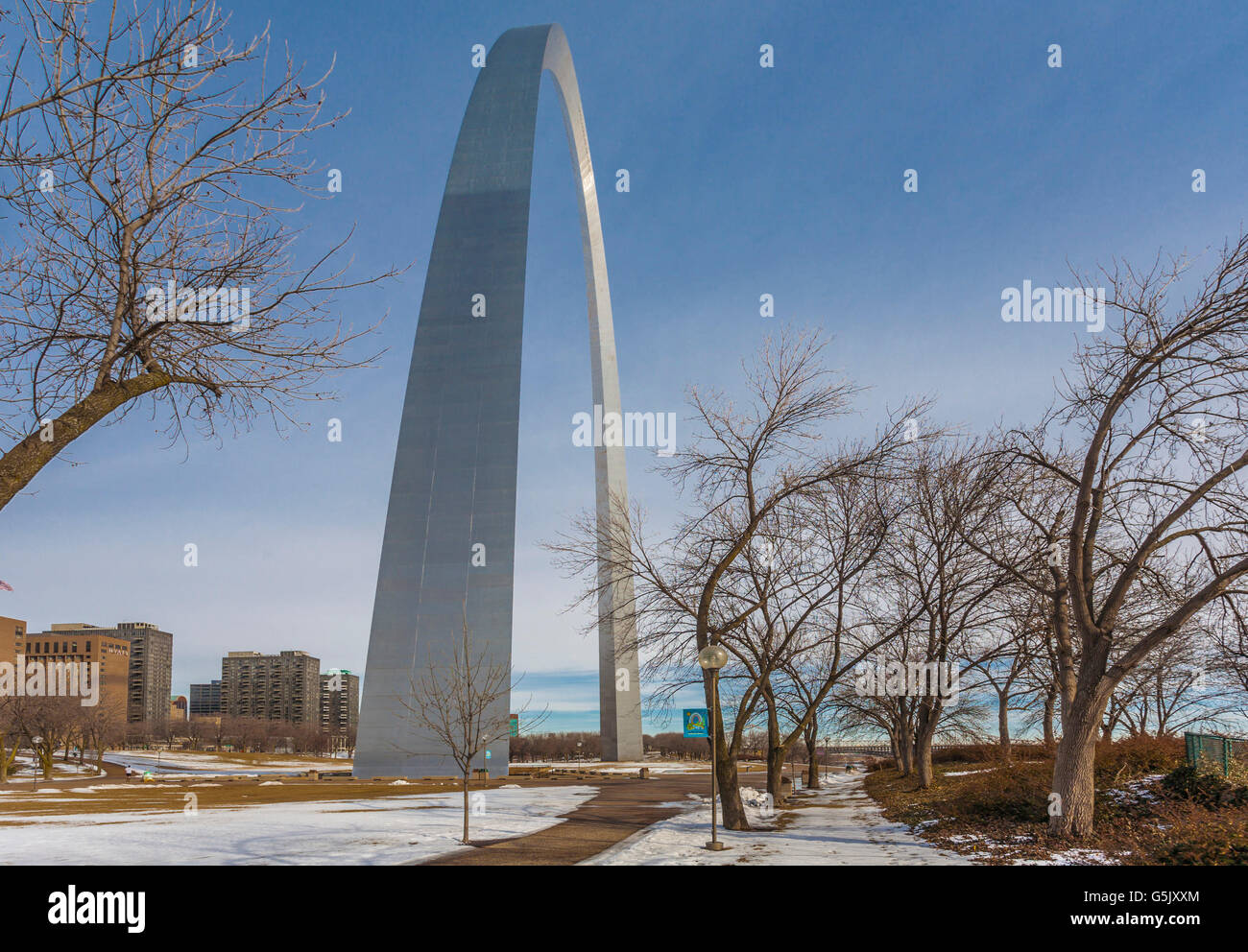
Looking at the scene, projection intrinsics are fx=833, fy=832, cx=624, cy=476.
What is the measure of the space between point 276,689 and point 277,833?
151366 millimetres

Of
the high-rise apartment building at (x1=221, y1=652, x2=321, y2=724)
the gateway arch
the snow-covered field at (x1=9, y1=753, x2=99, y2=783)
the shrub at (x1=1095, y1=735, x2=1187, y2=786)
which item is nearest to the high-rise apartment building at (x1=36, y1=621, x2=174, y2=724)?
the high-rise apartment building at (x1=221, y1=652, x2=321, y2=724)

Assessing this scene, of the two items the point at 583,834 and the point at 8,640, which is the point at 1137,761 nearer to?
the point at 583,834

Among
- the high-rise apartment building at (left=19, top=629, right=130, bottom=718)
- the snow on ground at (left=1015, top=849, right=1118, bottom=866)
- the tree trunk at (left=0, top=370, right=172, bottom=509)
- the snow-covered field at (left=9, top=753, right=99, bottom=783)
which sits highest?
the tree trunk at (left=0, top=370, right=172, bottom=509)

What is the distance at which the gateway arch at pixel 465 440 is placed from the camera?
2717 cm

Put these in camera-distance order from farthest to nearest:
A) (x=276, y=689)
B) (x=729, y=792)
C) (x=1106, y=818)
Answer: (x=276, y=689) < (x=729, y=792) < (x=1106, y=818)

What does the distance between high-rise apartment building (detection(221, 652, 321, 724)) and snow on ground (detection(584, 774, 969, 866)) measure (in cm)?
14471

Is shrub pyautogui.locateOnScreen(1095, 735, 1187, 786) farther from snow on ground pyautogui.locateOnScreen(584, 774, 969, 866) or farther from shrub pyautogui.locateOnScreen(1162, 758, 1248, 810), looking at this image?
snow on ground pyautogui.locateOnScreen(584, 774, 969, 866)

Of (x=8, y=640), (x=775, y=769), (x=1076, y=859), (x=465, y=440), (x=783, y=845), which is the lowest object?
(x=8, y=640)

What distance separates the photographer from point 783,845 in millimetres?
12938

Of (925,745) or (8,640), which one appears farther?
(8,640)

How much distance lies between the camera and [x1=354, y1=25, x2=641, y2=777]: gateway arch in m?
27.2

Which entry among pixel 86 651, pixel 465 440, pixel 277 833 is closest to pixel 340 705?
pixel 86 651

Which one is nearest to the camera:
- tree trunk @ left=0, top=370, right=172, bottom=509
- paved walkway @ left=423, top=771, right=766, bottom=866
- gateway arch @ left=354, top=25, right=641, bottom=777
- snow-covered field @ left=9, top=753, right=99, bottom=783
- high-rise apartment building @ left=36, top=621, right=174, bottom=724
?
tree trunk @ left=0, top=370, right=172, bottom=509

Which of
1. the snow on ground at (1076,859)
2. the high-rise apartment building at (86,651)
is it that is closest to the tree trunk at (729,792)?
the snow on ground at (1076,859)
